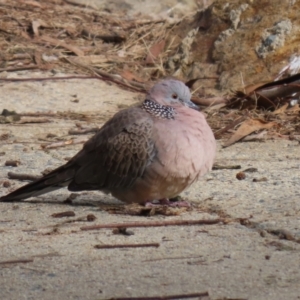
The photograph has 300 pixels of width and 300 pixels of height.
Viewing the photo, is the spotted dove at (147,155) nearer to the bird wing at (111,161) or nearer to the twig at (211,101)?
the bird wing at (111,161)

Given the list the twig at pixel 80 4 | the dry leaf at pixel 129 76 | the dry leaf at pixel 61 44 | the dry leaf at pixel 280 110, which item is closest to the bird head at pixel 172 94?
the dry leaf at pixel 280 110

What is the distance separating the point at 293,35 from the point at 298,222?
4851 mm

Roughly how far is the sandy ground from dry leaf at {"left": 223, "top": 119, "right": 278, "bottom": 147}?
0.39 m

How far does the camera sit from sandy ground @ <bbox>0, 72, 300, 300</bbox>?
12.8ft

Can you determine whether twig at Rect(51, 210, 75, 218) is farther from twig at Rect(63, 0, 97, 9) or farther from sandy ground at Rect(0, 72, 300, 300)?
twig at Rect(63, 0, 97, 9)

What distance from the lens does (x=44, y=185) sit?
5625 millimetres

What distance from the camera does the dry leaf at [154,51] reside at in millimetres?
10602

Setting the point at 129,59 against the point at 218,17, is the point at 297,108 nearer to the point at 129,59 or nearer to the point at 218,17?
the point at 218,17

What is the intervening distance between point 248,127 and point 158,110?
7.36 feet

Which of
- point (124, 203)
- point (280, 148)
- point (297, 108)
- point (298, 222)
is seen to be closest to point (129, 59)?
point (297, 108)

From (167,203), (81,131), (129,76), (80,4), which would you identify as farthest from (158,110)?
(80,4)

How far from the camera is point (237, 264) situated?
4.21 metres

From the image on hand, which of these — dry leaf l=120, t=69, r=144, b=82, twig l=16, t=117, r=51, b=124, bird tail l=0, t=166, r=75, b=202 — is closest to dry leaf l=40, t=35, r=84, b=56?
dry leaf l=120, t=69, r=144, b=82

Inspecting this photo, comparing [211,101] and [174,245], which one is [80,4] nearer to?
[211,101]
